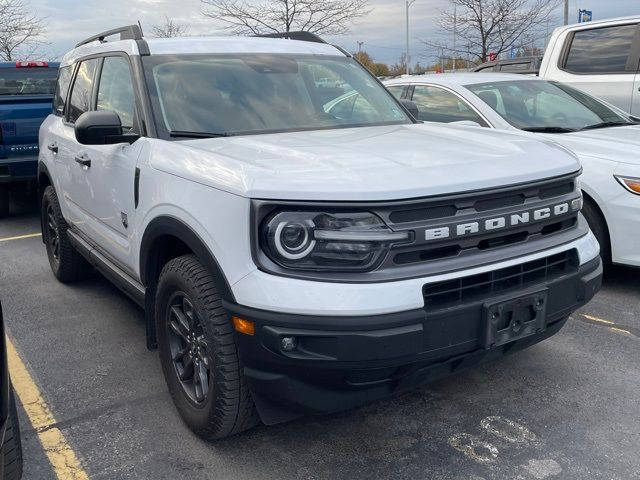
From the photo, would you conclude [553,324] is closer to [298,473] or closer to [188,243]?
[298,473]

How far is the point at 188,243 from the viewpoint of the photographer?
9.32ft

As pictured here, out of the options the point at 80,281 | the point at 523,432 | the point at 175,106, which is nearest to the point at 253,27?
the point at 80,281

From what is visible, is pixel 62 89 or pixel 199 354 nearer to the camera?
pixel 199 354

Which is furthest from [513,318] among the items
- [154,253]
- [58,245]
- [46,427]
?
[58,245]

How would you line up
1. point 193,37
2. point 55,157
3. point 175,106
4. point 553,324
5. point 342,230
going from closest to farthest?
point 342,230 → point 553,324 → point 175,106 → point 193,37 → point 55,157

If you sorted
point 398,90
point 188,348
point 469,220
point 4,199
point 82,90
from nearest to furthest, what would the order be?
1. point 469,220
2. point 188,348
3. point 82,90
4. point 398,90
5. point 4,199

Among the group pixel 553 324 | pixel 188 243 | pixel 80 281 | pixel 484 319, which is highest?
pixel 188 243

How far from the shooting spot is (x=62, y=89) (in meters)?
5.43

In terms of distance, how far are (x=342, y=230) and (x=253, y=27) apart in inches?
716

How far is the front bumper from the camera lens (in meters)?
2.37

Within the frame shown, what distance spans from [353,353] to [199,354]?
3.00 feet

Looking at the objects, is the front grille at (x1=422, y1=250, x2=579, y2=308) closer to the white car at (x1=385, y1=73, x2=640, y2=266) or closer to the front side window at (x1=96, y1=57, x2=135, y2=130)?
the white car at (x1=385, y1=73, x2=640, y2=266)

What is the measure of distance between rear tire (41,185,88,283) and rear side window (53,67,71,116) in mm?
668

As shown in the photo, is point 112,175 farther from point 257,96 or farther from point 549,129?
point 549,129
